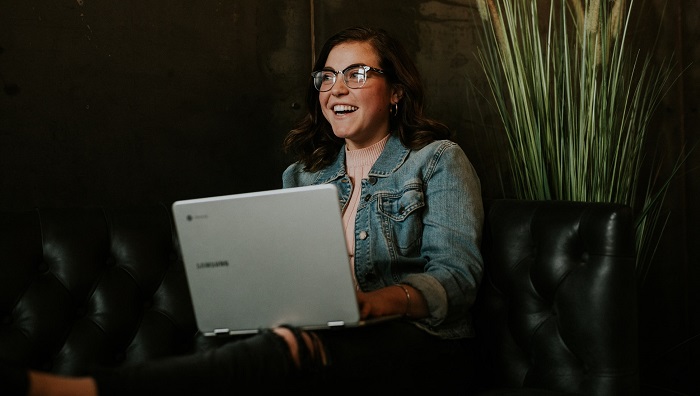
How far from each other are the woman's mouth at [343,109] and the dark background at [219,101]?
0.48 m

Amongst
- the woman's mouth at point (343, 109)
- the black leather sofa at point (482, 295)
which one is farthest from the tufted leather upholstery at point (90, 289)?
the woman's mouth at point (343, 109)

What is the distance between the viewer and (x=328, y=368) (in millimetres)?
1486

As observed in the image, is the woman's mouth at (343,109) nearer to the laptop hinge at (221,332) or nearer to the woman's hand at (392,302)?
the woman's hand at (392,302)

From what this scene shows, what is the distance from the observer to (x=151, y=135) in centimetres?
242

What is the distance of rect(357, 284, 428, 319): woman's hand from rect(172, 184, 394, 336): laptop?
116mm

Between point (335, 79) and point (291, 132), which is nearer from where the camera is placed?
point (335, 79)

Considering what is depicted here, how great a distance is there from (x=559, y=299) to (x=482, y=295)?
0.88 ft

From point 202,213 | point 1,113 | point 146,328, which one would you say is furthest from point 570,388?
point 1,113

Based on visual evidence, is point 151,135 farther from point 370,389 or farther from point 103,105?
point 370,389

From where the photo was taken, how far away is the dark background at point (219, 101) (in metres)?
2.25

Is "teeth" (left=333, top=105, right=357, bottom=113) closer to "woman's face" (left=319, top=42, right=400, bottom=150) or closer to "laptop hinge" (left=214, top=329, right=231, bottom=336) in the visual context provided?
"woman's face" (left=319, top=42, right=400, bottom=150)

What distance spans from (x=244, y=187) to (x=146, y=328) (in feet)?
2.37

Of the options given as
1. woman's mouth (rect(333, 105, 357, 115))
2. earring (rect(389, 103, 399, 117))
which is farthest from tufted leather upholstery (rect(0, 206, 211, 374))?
earring (rect(389, 103, 399, 117))

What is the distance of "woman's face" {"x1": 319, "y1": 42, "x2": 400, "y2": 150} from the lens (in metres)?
2.17
